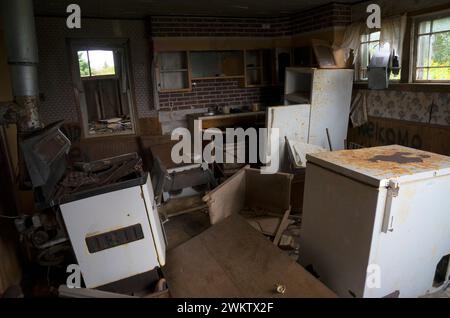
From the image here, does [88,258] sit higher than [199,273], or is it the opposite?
[88,258]

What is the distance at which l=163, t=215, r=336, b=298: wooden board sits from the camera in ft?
6.16

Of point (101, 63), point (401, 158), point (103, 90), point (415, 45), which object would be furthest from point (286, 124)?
point (103, 90)

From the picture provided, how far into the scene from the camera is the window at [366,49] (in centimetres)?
408

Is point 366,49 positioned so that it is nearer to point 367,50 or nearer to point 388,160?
point 367,50

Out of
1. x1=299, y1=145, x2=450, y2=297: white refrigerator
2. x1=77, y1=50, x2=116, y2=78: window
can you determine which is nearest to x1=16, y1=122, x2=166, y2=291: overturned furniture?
x1=299, y1=145, x2=450, y2=297: white refrigerator

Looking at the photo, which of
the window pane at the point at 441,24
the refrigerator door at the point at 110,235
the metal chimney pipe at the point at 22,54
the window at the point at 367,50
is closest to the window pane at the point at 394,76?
the window at the point at 367,50

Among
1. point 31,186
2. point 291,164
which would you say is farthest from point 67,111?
point 291,164

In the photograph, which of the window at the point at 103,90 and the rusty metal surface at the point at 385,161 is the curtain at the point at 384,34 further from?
the window at the point at 103,90

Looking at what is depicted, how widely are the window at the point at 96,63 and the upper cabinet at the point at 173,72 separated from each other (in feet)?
7.77

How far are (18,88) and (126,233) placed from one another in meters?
1.27

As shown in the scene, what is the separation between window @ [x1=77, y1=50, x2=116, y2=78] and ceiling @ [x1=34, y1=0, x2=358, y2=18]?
99.1 inches

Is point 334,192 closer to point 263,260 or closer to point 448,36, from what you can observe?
point 263,260

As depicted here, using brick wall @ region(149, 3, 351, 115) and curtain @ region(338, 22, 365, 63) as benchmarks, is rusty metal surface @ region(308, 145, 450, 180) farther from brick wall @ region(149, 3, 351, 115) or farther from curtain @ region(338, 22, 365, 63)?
brick wall @ region(149, 3, 351, 115)

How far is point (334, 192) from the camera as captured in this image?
6.39ft
